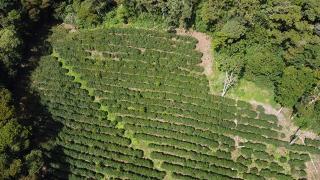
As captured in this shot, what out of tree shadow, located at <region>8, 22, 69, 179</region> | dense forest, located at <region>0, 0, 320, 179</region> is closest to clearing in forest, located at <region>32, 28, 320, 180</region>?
tree shadow, located at <region>8, 22, 69, 179</region>

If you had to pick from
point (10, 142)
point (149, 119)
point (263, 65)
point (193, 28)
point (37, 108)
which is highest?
point (193, 28)

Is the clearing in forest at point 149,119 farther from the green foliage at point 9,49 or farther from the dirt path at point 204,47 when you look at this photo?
the green foliage at point 9,49

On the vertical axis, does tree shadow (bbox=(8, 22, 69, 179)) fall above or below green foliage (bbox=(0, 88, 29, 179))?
above

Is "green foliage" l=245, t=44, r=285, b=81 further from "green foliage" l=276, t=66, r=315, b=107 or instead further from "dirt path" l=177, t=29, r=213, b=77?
"dirt path" l=177, t=29, r=213, b=77

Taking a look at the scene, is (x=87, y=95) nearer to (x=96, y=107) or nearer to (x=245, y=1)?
(x=96, y=107)

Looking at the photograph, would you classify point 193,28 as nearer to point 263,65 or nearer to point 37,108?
point 263,65

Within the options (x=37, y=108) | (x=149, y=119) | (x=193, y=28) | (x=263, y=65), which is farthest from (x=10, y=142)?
(x=263, y=65)
